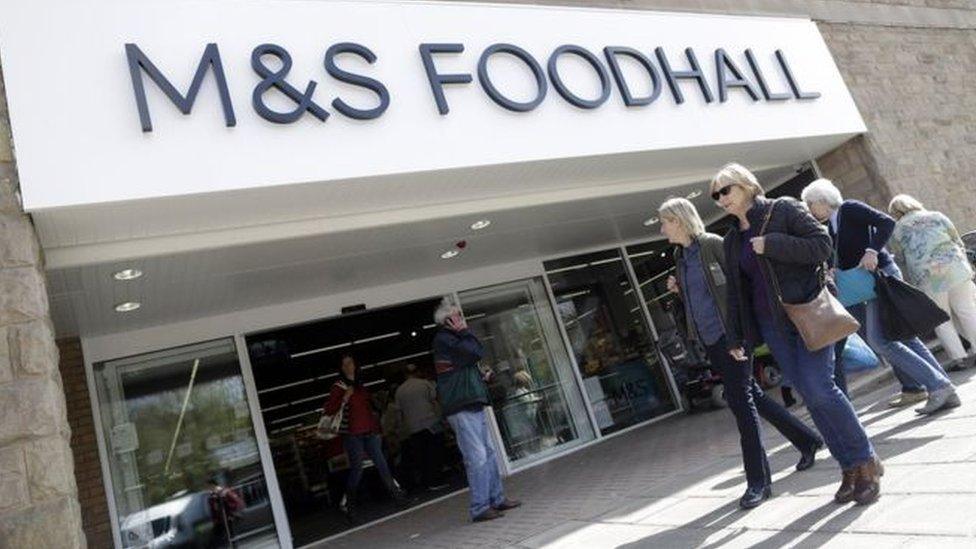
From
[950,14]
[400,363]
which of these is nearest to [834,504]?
[400,363]

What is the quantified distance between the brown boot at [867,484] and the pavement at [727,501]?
0.04 metres

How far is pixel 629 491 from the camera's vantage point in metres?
4.89

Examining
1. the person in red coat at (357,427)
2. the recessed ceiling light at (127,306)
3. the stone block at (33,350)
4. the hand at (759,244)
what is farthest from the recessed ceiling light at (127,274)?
the hand at (759,244)

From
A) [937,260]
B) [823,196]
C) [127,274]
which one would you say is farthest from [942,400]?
[127,274]

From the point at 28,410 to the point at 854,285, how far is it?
4.99m

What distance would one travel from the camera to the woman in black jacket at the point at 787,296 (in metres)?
3.05

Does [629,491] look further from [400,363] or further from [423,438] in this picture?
[400,363]

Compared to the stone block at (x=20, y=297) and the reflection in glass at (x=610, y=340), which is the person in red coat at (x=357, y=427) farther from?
the stone block at (x=20, y=297)

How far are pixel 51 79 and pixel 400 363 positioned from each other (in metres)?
7.68

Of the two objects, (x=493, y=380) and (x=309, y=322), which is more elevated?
(x=309, y=322)

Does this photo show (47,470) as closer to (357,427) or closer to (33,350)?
(33,350)

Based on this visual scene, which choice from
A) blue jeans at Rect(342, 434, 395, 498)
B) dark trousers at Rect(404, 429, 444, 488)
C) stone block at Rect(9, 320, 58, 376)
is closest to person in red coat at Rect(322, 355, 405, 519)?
blue jeans at Rect(342, 434, 395, 498)

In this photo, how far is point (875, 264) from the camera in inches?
173

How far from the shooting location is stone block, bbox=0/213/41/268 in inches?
149
